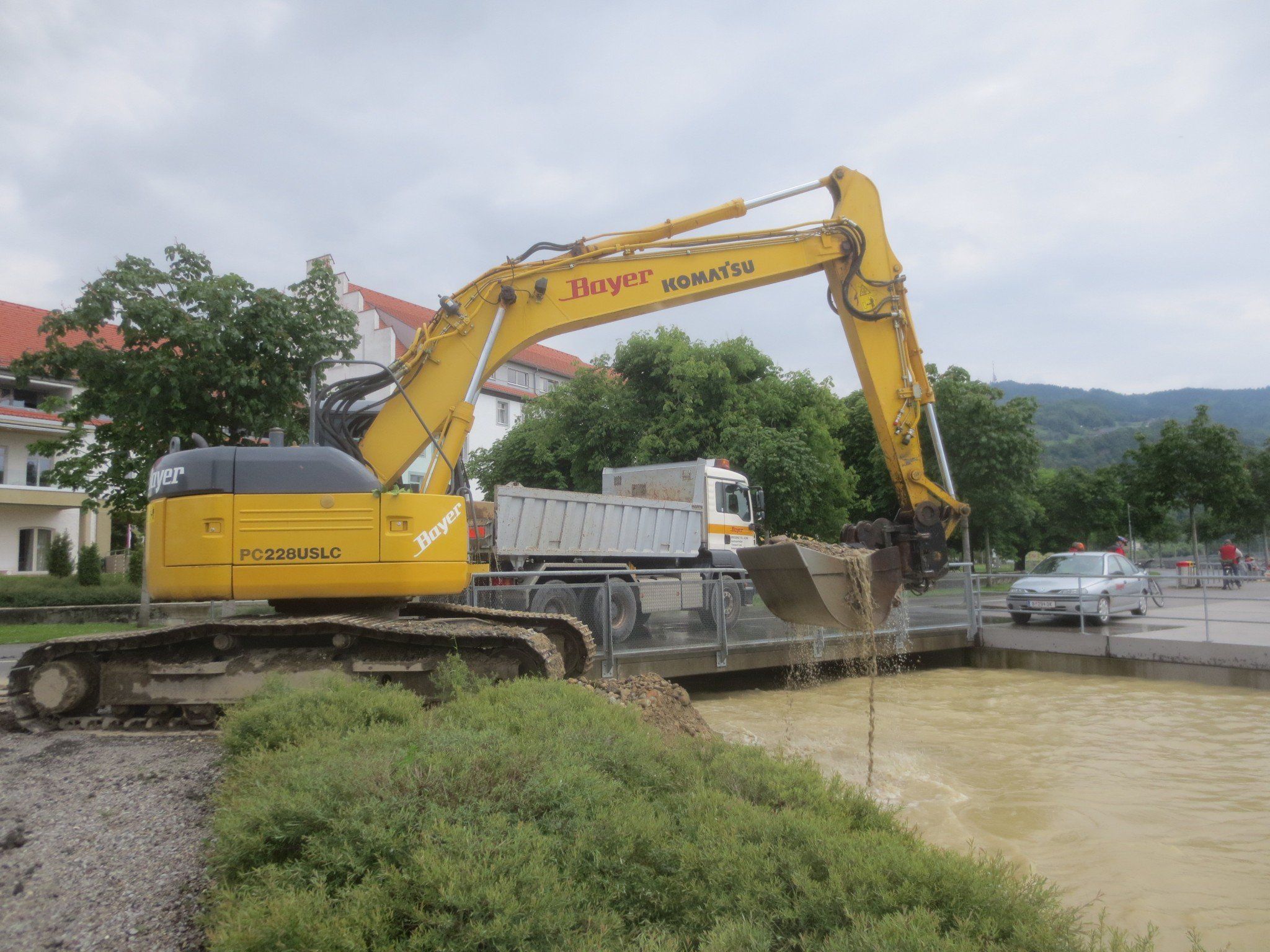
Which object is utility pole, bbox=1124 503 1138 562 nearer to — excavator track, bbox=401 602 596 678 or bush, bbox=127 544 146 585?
excavator track, bbox=401 602 596 678

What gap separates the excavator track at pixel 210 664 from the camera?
6688mm

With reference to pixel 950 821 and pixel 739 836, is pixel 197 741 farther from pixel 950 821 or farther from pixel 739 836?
pixel 950 821

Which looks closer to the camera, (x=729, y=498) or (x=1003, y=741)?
(x=1003, y=741)

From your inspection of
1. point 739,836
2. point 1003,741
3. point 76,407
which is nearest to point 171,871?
point 739,836

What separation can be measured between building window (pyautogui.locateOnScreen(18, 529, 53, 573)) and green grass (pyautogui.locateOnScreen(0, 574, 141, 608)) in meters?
7.56

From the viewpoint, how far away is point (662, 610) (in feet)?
38.5

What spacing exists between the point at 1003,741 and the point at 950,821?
3015mm

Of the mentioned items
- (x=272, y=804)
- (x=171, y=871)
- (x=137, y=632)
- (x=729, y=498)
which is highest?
(x=729, y=498)

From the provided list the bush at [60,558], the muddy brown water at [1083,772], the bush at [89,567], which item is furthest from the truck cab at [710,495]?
the bush at [60,558]

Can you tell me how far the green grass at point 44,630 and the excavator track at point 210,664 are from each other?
866 centimetres

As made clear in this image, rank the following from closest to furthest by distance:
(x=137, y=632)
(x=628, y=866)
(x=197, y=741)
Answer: (x=628, y=866)
(x=197, y=741)
(x=137, y=632)

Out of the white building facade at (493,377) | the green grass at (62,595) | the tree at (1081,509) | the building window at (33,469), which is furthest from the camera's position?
the tree at (1081,509)

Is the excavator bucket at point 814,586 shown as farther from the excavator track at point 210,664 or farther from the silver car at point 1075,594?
the silver car at point 1075,594

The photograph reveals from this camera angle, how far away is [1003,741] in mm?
9234
